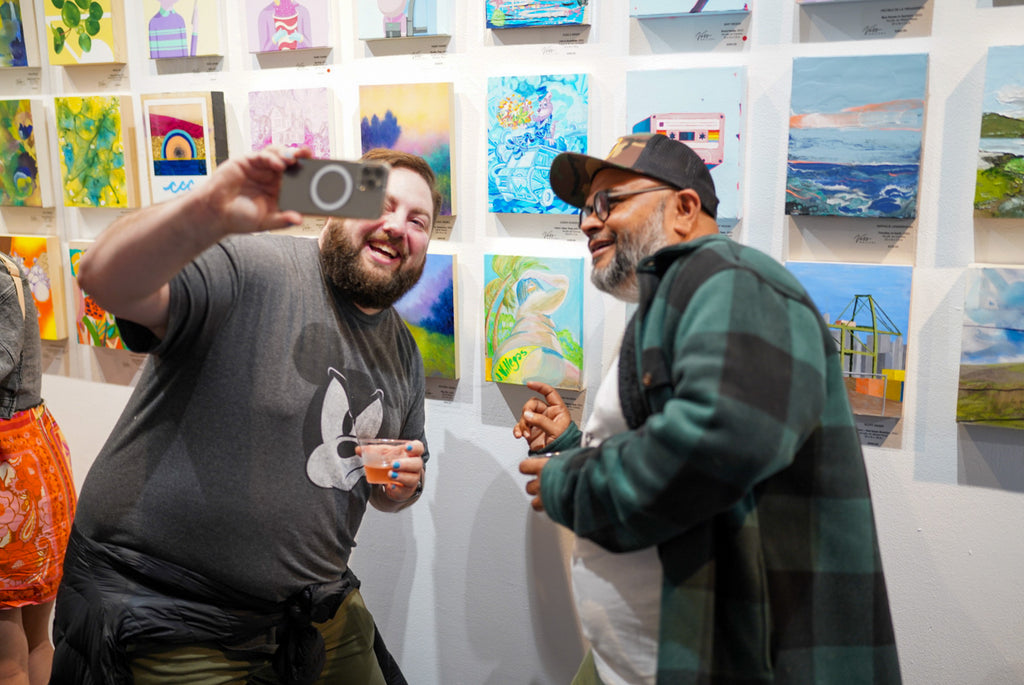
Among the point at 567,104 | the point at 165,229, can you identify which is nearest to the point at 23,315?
the point at 165,229

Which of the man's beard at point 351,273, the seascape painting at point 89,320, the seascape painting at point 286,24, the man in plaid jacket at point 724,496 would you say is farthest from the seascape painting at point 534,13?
the seascape painting at point 89,320

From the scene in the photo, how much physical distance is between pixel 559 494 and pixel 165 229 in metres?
0.65

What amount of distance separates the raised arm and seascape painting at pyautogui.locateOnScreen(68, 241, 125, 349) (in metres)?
1.57

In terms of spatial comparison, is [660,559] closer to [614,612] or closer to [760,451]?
[614,612]

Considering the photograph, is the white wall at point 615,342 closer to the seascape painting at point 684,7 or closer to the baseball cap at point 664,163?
the seascape painting at point 684,7

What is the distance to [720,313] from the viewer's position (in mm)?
1063

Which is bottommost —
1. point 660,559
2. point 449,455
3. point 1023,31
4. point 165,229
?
point 449,455

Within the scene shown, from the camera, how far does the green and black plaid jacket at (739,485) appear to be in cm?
104

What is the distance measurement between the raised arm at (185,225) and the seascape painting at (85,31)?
1587mm

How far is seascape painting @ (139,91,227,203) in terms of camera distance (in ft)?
8.00

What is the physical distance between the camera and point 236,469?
157 cm

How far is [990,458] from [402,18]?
5.67 feet

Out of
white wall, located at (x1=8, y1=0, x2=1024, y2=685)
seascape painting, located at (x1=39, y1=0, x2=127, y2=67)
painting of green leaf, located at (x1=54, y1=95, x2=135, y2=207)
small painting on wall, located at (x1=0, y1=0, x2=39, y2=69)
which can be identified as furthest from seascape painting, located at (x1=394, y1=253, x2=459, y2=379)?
small painting on wall, located at (x1=0, y1=0, x2=39, y2=69)

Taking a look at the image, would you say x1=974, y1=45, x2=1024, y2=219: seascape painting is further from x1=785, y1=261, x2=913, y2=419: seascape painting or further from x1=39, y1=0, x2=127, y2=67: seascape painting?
x1=39, y1=0, x2=127, y2=67: seascape painting
